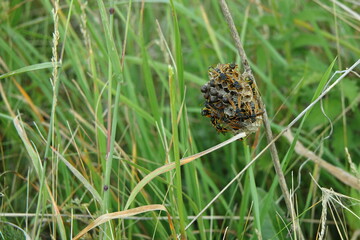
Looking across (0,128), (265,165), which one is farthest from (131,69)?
(265,165)

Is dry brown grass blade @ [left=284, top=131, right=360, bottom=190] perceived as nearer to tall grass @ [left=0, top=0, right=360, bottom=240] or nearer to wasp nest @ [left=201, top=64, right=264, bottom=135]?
tall grass @ [left=0, top=0, right=360, bottom=240]

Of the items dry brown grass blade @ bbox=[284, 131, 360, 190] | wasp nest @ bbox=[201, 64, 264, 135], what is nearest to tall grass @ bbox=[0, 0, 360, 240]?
dry brown grass blade @ bbox=[284, 131, 360, 190]

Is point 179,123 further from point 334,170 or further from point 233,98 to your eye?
point 233,98

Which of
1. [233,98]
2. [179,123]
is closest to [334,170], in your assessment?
[179,123]

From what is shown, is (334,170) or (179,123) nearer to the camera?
(334,170)

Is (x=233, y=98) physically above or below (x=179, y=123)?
above

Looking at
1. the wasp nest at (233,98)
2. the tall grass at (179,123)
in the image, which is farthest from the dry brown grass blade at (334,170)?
the wasp nest at (233,98)

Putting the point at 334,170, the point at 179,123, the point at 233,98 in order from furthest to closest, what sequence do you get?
the point at 179,123 < the point at 334,170 < the point at 233,98

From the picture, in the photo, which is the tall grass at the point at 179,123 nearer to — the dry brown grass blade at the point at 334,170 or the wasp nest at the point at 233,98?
the dry brown grass blade at the point at 334,170

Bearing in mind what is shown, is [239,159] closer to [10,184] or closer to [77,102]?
[77,102]
